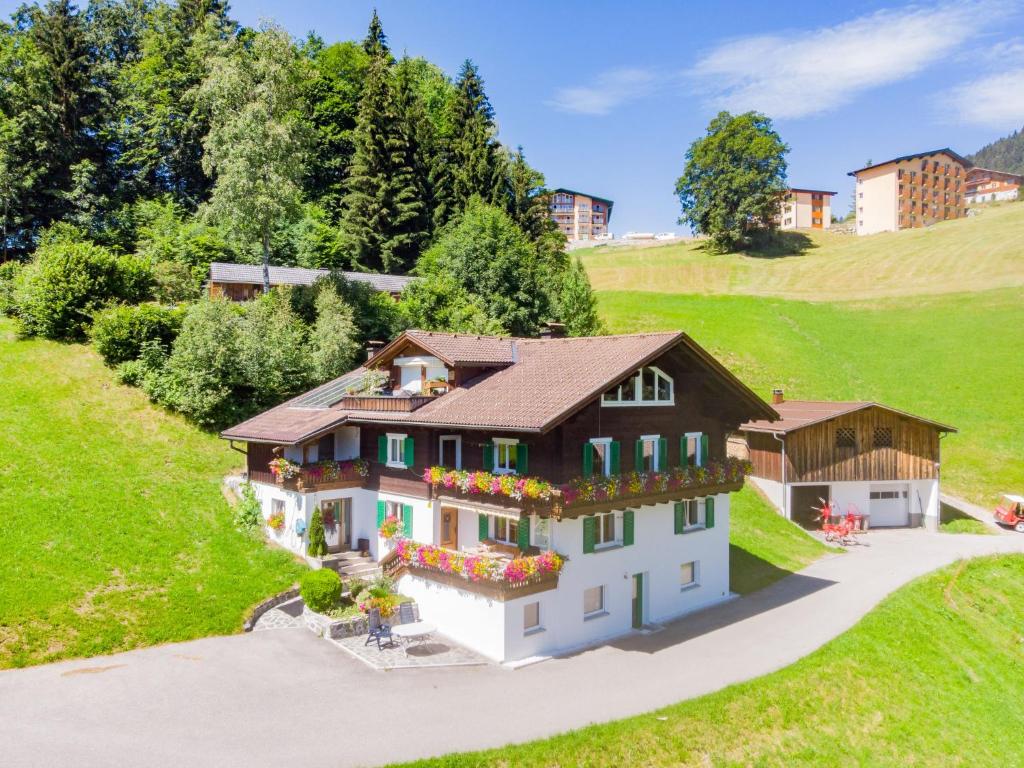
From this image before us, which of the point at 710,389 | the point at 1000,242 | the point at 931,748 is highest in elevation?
the point at 1000,242

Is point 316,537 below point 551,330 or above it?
below

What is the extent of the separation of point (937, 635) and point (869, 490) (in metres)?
15.7

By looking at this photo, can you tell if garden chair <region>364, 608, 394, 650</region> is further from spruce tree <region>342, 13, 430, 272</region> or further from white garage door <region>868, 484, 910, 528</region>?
spruce tree <region>342, 13, 430, 272</region>

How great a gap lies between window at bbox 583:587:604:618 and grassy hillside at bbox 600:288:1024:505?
1170 inches

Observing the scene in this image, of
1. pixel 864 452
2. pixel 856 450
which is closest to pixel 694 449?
pixel 856 450

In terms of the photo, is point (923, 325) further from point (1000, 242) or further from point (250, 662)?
point (250, 662)

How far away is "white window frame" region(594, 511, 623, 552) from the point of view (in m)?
21.9

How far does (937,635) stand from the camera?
22.6m

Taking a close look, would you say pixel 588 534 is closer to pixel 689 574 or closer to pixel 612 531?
pixel 612 531

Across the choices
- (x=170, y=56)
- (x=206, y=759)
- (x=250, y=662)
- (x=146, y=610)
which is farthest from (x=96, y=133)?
(x=206, y=759)

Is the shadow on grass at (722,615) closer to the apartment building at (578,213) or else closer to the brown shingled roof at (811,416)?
the brown shingled roof at (811,416)

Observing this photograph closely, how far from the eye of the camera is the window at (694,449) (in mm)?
24641

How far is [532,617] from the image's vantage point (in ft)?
66.3

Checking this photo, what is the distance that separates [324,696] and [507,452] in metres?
8.43
